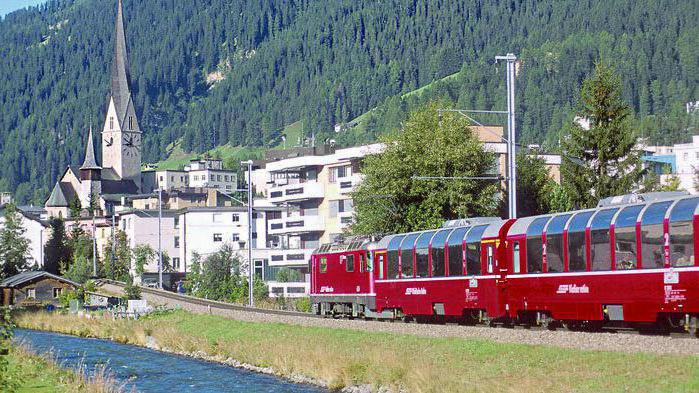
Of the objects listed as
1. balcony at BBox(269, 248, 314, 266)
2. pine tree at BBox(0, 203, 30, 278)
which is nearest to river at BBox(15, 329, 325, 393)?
balcony at BBox(269, 248, 314, 266)

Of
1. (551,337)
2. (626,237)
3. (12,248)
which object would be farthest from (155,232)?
(626,237)

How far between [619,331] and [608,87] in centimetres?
3063

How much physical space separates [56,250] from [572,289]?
156 meters

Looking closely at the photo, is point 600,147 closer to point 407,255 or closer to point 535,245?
point 407,255

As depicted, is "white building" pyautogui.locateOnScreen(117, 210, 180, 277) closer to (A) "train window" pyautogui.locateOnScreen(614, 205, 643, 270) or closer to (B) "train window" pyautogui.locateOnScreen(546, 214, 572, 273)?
(B) "train window" pyautogui.locateOnScreen(546, 214, 572, 273)

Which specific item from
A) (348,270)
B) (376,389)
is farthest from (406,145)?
(376,389)

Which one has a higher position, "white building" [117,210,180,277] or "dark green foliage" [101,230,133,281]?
"white building" [117,210,180,277]

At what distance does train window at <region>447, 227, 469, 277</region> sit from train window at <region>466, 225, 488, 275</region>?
57 centimetres

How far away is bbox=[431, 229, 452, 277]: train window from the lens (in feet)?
159

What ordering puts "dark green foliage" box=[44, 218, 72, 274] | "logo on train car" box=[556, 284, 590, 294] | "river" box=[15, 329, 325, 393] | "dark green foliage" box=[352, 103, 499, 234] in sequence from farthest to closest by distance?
"dark green foliage" box=[44, 218, 72, 274], "dark green foliage" box=[352, 103, 499, 234], "river" box=[15, 329, 325, 393], "logo on train car" box=[556, 284, 590, 294]

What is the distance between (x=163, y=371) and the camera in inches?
1996

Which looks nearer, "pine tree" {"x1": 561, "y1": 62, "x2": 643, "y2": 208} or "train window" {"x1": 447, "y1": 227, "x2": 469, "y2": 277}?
"train window" {"x1": 447, "y1": 227, "x2": 469, "y2": 277}

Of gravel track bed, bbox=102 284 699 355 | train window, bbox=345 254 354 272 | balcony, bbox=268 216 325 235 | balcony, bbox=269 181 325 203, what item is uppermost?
balcony, bbox=269 181 325 203

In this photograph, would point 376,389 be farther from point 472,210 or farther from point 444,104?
point 444,104
